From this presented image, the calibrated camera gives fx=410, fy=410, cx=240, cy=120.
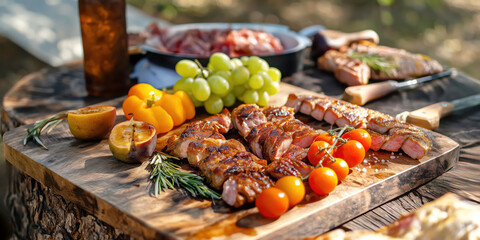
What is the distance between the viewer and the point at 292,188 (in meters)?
1.90

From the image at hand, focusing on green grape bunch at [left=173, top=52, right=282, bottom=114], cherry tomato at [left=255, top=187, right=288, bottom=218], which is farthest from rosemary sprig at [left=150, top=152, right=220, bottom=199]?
green grape bunch at [left=173, top=52, right=282, bottom=114]

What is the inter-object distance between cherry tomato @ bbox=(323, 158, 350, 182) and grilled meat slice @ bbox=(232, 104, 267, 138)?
27.8 inches

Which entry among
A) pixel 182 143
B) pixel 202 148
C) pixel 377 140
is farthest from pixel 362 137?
pixel 182 143

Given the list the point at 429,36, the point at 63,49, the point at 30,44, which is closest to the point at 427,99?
the point at 63,49

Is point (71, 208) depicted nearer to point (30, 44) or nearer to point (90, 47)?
point (90, 47)

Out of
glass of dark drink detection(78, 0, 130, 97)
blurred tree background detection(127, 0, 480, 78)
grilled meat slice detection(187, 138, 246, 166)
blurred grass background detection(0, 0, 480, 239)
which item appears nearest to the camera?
grilled meat slice detection(187, 138, 246, 166)

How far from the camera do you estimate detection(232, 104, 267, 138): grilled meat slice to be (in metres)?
2.69

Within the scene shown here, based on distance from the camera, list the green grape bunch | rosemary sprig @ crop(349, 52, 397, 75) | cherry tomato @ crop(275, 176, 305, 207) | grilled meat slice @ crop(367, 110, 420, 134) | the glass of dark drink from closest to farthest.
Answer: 1. cherry tomato @ crop(275, 176, 305, 207)
2. grilled meat slice @ crop(367, 110, 420, 134)
3. the green grape bunch
4. the glass of dark drink
5. rosemary sprig @ crop(349, 52, 397, 75)

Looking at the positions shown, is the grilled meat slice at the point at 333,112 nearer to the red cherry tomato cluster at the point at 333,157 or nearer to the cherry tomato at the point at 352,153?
the red cherry tomato cluster at the point at 333,157

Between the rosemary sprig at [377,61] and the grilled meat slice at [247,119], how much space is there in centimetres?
177

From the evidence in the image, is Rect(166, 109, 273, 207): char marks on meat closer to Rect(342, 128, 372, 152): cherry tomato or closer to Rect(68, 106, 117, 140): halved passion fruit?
Rect(68, 106, 117, 140): halved passion fruit

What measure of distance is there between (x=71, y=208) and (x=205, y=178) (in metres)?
0.77

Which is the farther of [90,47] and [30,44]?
[30,44]

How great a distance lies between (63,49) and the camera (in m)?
6.36
